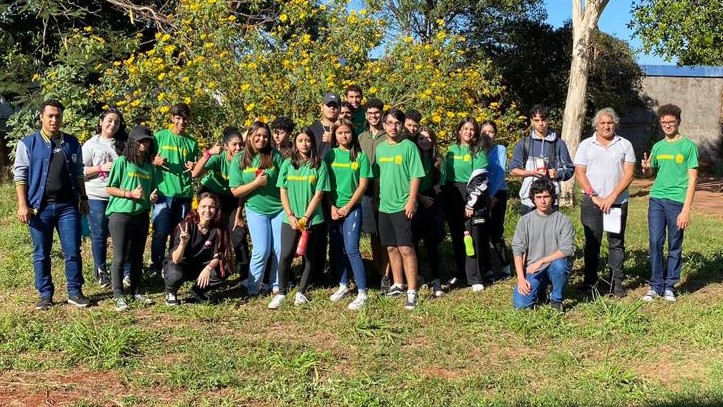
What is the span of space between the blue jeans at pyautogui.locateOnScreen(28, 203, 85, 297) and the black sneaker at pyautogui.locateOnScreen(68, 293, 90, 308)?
27 mm

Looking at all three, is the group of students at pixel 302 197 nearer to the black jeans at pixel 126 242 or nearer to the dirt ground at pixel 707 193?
the black jeans at pixel 126 242

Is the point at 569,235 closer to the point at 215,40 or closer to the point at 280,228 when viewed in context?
the point at 280,228

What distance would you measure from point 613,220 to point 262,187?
3.05 m

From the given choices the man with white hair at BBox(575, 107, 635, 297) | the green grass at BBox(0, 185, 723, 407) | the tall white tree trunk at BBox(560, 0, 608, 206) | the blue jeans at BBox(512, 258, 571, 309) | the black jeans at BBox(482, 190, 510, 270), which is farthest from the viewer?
the tall white tree trunk at BBox(560, 0, 608, 206)

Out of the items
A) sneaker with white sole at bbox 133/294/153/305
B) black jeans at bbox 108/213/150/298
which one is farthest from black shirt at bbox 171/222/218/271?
sneaker with white sole at bbox 133/294/153/305

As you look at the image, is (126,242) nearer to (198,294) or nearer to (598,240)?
(198,294)

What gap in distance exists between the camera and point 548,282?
5809 mm

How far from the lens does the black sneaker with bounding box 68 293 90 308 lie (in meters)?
5.82

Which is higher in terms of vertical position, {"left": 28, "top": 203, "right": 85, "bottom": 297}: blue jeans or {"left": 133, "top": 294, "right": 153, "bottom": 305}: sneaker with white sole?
{"left": 28, "top": 203, "right": 85, "bottom": 297}: blue jeans

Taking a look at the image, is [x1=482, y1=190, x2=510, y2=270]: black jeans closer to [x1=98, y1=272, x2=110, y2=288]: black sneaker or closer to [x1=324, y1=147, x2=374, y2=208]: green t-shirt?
[x1=324, y1=147, x2=374, y2=208]: green t-shirt

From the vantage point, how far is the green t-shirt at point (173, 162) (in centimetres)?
630

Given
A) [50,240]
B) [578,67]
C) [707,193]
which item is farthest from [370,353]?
[707,193]

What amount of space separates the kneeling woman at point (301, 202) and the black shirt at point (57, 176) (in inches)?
67.1

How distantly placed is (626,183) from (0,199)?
966cm
